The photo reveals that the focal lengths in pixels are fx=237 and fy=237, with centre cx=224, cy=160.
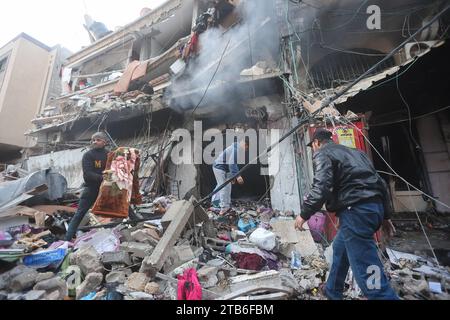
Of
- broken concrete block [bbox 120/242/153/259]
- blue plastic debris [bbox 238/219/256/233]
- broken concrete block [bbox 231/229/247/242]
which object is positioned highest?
blue plastic debris [bbox 238/219/256/233]

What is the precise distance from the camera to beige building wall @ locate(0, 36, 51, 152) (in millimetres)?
14706

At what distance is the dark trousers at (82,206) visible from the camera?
4180 mm

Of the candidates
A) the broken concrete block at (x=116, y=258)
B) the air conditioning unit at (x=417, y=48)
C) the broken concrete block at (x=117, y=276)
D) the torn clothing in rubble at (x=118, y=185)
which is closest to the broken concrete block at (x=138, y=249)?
the broken concrete block at (x=116, y=258)

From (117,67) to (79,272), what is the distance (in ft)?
37.6

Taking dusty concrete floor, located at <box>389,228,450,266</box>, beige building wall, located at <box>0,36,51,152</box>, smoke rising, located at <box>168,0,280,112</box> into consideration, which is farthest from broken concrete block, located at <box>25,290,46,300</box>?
beige building wall, located at <box>0,36,51,152</box>

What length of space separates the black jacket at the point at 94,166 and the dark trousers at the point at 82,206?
0.37ft

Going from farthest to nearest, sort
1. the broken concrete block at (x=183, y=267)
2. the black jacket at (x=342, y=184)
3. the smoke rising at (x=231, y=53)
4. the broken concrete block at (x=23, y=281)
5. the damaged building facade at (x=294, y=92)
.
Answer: the smoke rising at (x=231, y=53), the damaged building facade at (x=294, y=92), the broken concrete block at (x=183, y=267), the broken concrete block at (x=23, y=281), the black jacket at (x=342, y=184)

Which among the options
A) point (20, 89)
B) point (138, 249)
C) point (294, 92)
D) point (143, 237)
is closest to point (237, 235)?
point (143, 237)

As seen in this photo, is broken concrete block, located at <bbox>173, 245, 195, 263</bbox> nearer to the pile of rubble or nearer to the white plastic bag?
the pile of rubble

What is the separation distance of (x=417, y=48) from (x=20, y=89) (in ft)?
66.0

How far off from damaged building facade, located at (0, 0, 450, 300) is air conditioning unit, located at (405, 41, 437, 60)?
3cm

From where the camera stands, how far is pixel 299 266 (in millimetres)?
3484

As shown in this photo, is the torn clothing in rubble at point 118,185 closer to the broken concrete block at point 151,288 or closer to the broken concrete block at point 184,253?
the broken concrete block at point 184,253
